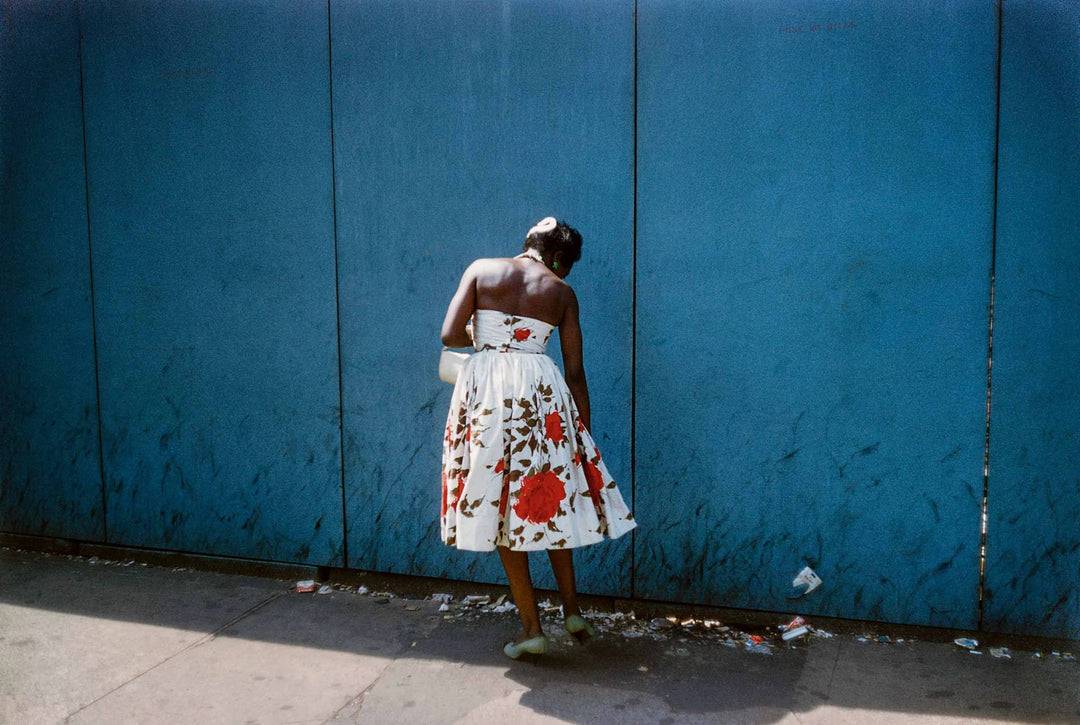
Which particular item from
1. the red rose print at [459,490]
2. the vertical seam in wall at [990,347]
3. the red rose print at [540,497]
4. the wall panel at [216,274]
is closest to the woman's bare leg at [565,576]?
the red rose print at [540,497]

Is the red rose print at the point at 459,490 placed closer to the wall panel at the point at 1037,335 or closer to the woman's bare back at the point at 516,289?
the woman's bare back at the point at 516,289

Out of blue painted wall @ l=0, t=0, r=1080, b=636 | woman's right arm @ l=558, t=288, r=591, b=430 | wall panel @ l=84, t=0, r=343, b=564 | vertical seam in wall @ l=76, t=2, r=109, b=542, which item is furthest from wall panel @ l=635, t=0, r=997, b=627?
vertical seam in wall @ l=76, t=2, r=109, b=542

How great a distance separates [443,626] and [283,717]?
961 millimetres

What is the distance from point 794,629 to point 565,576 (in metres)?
1.09

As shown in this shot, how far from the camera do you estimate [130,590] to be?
4.25m

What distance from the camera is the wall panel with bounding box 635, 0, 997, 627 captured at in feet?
11.0

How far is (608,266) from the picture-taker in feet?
12.2

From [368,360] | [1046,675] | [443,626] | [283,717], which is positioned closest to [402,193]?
[368,360]

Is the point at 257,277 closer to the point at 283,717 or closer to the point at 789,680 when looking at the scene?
the point at 283,717

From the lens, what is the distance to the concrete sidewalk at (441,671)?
9.67 feet

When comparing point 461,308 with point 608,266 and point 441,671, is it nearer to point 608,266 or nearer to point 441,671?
point 608,266

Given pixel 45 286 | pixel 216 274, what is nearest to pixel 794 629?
pixel 216 274

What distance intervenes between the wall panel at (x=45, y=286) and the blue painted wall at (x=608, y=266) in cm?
2

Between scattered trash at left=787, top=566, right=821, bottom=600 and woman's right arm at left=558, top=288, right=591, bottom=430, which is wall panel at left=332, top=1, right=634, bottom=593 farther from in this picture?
scattered trash at left=787, top=566, right=821, bottom=600
